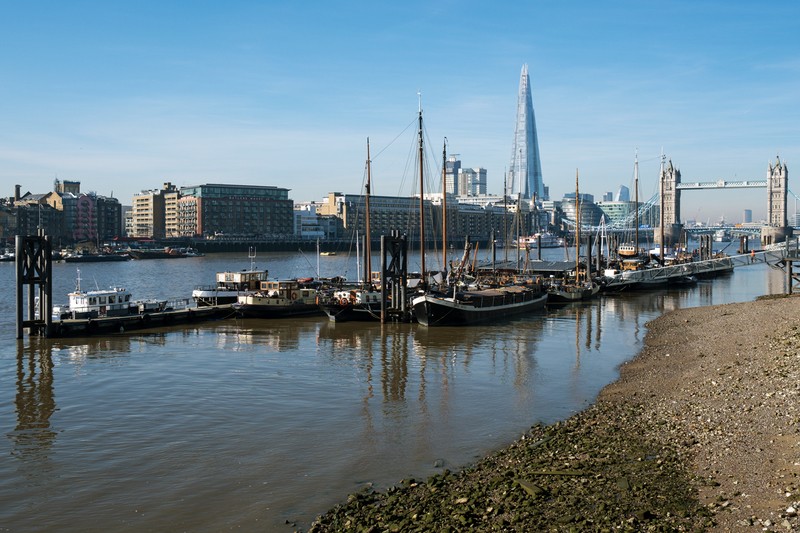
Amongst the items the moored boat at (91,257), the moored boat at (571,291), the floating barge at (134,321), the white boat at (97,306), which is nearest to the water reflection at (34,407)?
the floating barge at (134,321)

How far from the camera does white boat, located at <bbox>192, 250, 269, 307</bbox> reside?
192ft

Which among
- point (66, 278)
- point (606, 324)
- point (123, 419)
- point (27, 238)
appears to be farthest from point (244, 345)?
point (66, 278)

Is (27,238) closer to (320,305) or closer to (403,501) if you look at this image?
(320,305)

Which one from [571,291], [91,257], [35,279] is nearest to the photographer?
[35,279]

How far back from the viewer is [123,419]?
25.6m

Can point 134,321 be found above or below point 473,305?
below

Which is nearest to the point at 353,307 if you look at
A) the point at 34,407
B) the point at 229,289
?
the point at 229,289

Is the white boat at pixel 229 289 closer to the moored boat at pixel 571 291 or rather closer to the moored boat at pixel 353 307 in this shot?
the moored boat at pixel 353 307

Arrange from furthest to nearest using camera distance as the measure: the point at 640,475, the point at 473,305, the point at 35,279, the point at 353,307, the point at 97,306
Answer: the point at 353,307 < the point at 473,305 < the point at 97,306 < the point at 35,279 < the point at 640,475

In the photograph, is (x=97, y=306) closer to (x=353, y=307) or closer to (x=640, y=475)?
(x=353, y=307)

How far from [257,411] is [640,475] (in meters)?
14.5

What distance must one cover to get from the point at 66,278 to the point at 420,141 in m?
65.9

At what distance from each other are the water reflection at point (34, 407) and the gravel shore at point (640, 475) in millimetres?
10982

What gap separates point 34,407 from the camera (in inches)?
1090
